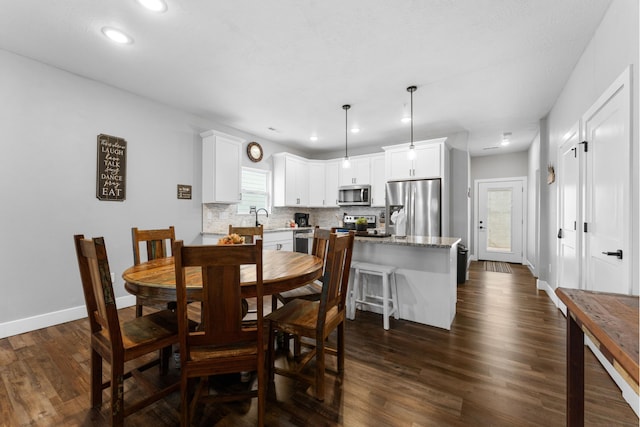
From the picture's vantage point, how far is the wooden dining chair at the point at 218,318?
1.27 m

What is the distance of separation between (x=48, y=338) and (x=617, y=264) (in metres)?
4.70

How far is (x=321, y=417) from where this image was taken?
155cm

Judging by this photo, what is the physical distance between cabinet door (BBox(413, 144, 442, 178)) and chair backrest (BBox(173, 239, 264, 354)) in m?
4.04

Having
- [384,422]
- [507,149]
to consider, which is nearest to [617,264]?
[384,422]

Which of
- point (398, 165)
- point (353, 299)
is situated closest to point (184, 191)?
point (353, 299)

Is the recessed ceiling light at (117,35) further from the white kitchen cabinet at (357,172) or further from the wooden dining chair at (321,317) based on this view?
the white kitchen cabinet at (357,172)

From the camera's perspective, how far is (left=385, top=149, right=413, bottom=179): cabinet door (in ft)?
15.9

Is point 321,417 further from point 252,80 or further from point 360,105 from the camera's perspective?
point 360,105

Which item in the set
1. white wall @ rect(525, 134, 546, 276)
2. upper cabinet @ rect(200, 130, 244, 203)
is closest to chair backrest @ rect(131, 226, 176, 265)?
upper cabinet @ rect(200, 130, 244, 203)

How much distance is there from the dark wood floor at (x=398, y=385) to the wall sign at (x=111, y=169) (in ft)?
4.81

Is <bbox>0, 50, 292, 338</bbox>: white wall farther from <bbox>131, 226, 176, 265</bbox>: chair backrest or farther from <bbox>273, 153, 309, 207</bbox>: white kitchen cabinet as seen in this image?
<bbox>273, 153, 309, 207</bbox>: white kitchen cabinet

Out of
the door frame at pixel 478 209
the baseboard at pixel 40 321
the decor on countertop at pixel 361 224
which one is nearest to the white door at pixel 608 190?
the decor on countertop at pixel 361 224

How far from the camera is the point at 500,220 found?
6.78 metres

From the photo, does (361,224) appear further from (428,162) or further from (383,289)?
(428,162)
